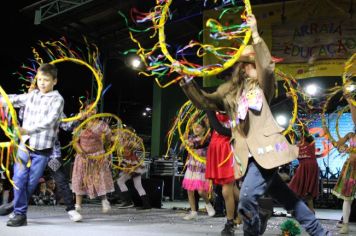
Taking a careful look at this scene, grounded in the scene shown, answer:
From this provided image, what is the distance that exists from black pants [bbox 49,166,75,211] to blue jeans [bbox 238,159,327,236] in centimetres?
286

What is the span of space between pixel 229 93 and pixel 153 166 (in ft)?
25.9

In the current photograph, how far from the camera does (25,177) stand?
4430 millimetres

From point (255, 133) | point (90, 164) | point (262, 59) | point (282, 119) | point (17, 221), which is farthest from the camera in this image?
point (282, 119)

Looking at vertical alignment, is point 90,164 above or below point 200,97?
below

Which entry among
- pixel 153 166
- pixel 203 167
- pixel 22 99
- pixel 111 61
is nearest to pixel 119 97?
pixel 111 61

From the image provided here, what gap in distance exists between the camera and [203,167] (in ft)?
22.2

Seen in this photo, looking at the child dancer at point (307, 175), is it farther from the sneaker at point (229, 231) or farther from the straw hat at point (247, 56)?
the straw hat at point (247, 56)

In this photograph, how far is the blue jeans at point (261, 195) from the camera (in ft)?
9.20

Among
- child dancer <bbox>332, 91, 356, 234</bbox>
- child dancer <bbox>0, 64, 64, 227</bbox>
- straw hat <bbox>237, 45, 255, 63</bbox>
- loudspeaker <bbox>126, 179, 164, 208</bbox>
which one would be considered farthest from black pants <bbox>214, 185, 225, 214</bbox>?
straw hat <bbox>237, 45, 255, 63</bbox>

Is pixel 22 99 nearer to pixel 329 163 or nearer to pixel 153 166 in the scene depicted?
pixel 153 166

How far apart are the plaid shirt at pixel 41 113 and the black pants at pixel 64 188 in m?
0.91

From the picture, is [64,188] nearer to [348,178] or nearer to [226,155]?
[226,155]

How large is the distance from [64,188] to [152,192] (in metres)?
3.40

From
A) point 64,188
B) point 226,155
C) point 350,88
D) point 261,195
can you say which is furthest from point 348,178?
point 64,188
